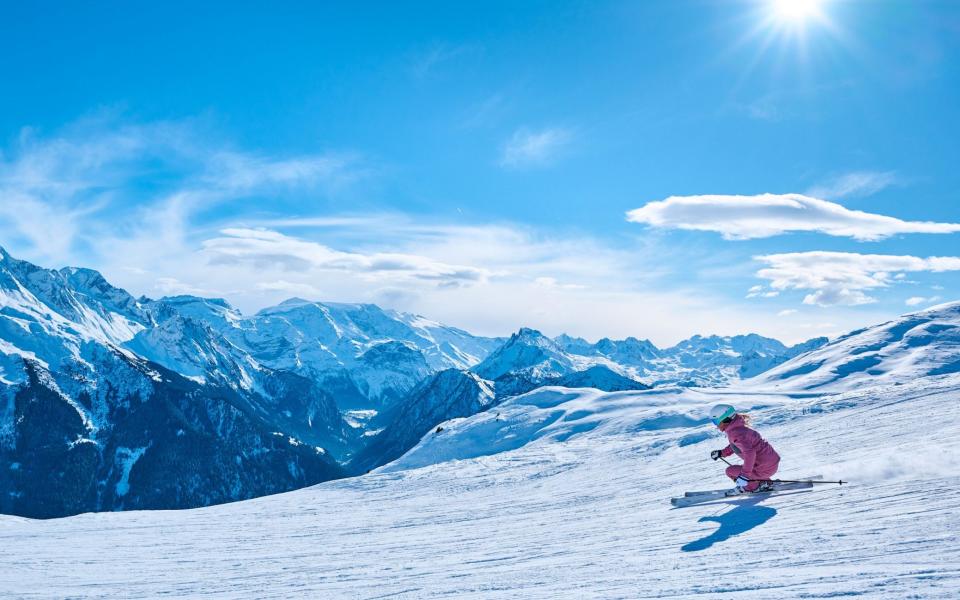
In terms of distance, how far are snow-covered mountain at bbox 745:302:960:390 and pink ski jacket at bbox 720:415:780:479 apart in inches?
5251

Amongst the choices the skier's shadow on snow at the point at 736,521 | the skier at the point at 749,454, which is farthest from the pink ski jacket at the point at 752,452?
the skier's shadow on snow at the point at 736,521

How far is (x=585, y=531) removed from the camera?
14.5m

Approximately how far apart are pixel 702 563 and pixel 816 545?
1.57 metres

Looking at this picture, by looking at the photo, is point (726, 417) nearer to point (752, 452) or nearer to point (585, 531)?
point (752, 452)

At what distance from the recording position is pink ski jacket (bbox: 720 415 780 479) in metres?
13.9

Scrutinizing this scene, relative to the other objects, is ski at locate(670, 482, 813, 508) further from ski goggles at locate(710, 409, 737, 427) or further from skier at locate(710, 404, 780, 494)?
ski goggles at locate(710, 409, 737, 427)

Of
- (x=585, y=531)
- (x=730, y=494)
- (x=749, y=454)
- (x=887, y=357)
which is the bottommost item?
(x=585, y=531)

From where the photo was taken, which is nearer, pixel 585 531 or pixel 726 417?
pixel 726 417

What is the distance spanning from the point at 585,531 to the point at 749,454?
3779 millimetres

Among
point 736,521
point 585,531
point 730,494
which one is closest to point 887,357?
point 730,494

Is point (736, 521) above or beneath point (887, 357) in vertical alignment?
beneath

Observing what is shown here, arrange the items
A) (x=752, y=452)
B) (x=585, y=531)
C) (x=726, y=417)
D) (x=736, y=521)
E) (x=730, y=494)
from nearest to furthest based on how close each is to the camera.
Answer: (x=736, y=521), (x=752, y=452), (x=726, y=417), (x=730, y=494), (x=585, y=531)

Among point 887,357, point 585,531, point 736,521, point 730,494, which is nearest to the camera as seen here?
point 736,521

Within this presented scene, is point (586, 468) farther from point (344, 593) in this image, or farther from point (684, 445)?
point (344, 593)
